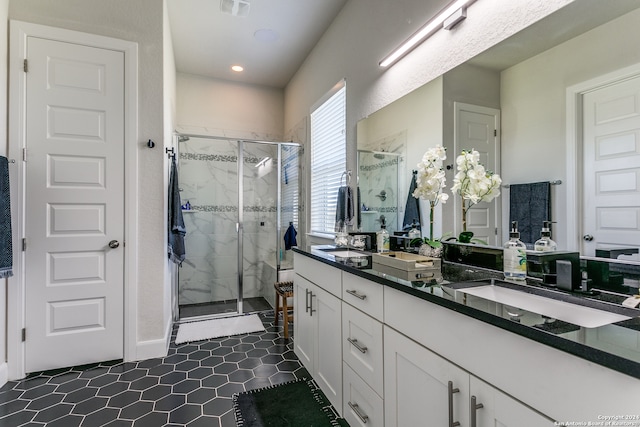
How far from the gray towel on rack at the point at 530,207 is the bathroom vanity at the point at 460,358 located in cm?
31

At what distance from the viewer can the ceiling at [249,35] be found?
2.87 meters

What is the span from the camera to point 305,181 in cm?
395

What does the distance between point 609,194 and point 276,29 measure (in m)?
3.13

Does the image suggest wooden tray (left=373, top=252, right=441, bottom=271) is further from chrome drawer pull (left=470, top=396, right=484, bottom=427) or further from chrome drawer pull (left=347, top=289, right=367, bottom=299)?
chrome drawer pull (left=470, top=396, right=484, bottom=427)

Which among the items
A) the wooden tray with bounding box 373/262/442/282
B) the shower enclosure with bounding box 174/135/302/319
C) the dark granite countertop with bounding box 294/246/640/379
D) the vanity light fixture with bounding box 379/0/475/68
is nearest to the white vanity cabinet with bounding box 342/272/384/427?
the wooden tray with bounding box 373/262/442/282

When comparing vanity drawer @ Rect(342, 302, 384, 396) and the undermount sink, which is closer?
the undermount sink

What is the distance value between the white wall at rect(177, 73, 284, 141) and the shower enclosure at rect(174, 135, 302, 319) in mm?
505

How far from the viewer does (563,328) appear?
766 millimetres

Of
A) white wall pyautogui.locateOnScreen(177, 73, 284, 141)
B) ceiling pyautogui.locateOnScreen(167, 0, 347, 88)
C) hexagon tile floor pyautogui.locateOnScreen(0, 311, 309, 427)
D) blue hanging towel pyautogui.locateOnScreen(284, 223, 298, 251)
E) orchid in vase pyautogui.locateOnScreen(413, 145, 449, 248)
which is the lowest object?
hexagon tile floor pyautogui.locateOnScreen(0, 311, 309, 427)

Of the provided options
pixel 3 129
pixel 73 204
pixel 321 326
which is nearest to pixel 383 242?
pixel 321 326

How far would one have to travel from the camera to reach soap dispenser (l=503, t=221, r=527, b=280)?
133 cm

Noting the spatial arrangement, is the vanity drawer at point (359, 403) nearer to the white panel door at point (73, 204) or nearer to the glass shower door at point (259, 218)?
the white panel door at point (73, 204)

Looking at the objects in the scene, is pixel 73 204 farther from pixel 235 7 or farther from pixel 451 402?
pixel 451 402

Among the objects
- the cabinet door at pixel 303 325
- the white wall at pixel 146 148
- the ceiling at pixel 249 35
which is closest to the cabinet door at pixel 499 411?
the cabinet door at pixel 303 325
